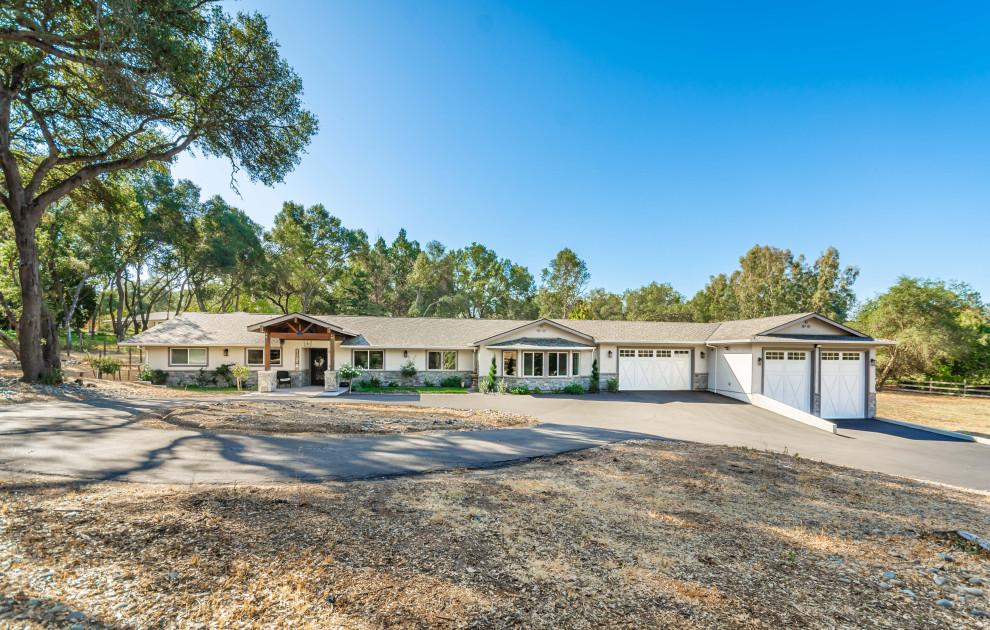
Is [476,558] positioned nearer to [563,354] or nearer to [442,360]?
[563,354]

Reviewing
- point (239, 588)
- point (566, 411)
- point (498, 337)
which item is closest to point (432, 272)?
point (498, 337)

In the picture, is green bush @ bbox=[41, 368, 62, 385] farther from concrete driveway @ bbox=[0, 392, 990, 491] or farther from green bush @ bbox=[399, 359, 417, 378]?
green bush @ bbox=[399, 359, 417, 378]

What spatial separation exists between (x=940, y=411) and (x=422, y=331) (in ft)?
88.0

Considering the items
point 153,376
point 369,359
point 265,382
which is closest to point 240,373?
point 265,382

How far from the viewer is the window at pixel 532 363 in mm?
20062

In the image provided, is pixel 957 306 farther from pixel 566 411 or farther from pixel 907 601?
pixel 907 601

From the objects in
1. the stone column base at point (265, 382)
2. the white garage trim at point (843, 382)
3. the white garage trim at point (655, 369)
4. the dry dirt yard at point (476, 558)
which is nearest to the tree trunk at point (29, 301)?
the stone column base at point (265, 382)

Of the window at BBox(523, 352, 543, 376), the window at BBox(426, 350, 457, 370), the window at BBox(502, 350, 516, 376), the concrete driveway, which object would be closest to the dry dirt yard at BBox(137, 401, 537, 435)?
the concrete driveway

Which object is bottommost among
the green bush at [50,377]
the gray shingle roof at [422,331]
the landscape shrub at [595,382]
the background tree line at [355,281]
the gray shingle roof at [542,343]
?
the landscape shrub at [595,382]

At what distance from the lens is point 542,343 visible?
20.4 meters

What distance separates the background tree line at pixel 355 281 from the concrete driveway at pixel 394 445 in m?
12.5

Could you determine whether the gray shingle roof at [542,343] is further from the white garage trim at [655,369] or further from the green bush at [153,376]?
the green bush at [153,376]

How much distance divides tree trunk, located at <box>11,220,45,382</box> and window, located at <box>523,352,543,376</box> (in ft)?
60.7

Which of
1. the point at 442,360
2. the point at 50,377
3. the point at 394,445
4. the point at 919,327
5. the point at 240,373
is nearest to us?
the point at 394,445
